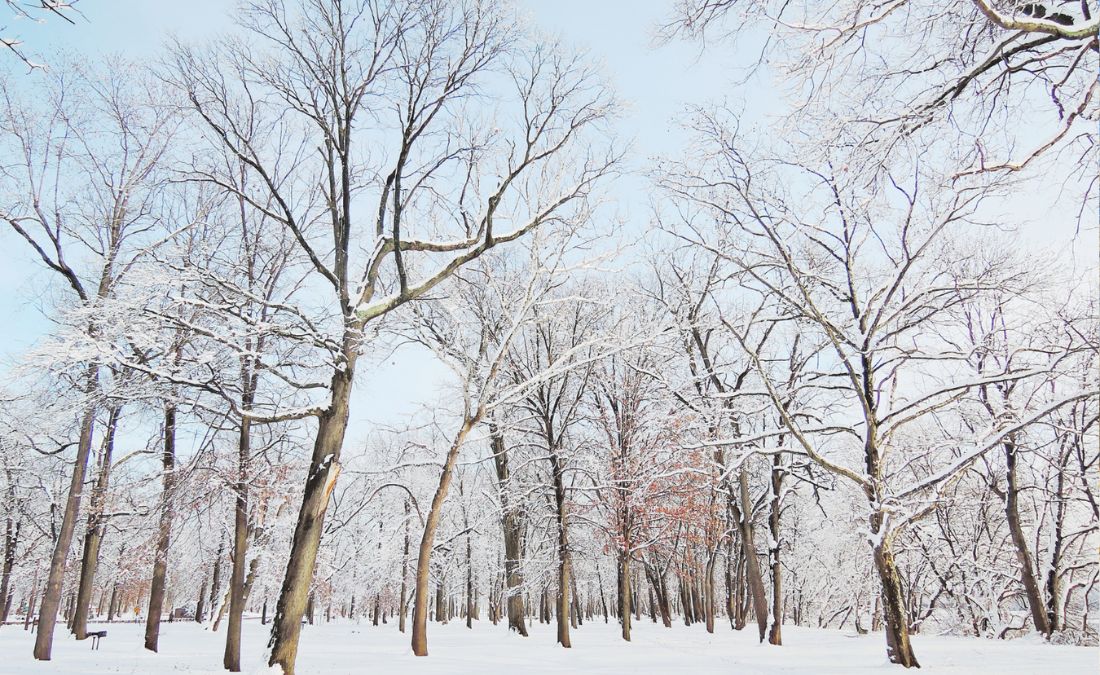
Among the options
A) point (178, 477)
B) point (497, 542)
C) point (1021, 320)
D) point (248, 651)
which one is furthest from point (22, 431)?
point (497, 542)

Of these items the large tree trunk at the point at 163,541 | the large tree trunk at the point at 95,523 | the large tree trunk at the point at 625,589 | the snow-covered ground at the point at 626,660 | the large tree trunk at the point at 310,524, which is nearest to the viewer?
the large tree trunk at the point at 310,524

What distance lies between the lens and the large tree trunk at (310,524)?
839cm

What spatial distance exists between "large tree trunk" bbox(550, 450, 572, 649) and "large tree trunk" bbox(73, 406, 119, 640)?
477 inches

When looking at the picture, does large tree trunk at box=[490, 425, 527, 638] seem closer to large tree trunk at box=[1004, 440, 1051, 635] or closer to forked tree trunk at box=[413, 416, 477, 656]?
forked tree trunk at box=[413, 416, 477, 656]

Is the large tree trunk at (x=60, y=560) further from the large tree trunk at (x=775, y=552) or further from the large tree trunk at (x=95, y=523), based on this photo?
the large tree trunk at (x=775, y=552)

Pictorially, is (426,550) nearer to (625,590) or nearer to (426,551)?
(426,551)

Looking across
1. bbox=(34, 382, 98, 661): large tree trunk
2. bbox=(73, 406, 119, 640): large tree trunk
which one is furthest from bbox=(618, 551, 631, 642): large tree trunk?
bbox=(73, 406, 119, 640): large tree trunk

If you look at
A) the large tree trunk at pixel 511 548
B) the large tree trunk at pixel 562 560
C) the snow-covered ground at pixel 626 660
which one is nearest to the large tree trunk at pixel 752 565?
the snow-covered ground at pixel 626 660

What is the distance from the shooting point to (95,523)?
1730cm

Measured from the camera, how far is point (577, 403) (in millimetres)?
20297

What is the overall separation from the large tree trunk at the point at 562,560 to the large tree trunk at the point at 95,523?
39.8 feet

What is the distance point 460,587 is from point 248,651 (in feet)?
95.0

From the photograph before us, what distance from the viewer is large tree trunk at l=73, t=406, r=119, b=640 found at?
54.3ft

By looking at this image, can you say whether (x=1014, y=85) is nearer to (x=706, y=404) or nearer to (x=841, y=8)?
(x=841, y=8)
